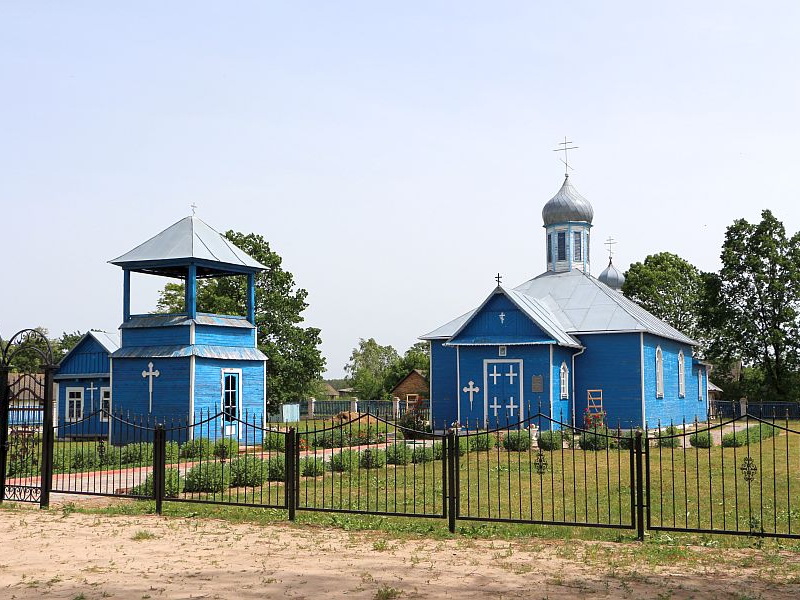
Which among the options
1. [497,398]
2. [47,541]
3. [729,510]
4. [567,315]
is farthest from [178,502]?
[567,315]

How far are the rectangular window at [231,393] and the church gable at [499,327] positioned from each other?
21.6 ft

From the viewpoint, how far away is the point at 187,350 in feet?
78.7

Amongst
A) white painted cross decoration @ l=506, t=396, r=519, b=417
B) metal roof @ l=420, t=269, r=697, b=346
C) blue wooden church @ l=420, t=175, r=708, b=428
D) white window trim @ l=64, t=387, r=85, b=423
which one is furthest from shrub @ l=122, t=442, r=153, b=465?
white window trim @ l=64, t=387, r=85, b=423

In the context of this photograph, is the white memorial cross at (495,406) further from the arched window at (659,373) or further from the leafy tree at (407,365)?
the leafy tree at (407,365)

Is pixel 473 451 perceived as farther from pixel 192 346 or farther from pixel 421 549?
pixel 421 549

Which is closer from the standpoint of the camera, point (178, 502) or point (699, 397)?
point (178, 502)

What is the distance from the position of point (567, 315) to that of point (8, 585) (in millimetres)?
24036

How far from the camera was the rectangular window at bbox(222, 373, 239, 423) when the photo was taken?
25.0 meters

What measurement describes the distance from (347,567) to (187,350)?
640 inches

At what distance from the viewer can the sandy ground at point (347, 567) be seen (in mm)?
7637

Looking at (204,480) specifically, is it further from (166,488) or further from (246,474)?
(246,474)

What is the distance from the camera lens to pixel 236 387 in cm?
2534

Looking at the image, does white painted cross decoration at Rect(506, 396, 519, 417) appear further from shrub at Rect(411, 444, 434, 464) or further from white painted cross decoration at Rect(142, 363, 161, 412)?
white painted cross decoration at Rect(142, 363, 161, 412)

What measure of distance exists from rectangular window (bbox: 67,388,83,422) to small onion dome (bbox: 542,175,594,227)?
18.3 meters
